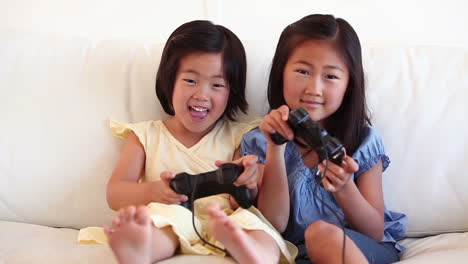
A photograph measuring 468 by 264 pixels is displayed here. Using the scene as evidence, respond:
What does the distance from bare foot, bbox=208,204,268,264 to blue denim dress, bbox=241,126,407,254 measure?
0.98ft

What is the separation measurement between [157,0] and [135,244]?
4.27 feet

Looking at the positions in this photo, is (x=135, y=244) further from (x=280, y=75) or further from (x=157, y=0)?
(x=157, y=0)

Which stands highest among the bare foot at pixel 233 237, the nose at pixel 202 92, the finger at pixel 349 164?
the nose at pixel 202 92

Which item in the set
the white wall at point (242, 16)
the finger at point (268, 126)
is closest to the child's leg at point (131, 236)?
the finger at point (268, 126)

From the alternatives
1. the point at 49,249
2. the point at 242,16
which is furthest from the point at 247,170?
the point at 242,16

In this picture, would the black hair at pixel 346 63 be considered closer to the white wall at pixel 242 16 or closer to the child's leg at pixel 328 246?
the child's leg at pixel 328 246

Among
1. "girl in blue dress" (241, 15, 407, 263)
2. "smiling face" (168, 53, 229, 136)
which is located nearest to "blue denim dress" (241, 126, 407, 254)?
"girl in blue dress" (241, 15, 407, 263)

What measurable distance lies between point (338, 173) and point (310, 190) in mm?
193

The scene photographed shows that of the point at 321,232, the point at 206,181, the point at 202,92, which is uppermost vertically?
the point at 202,92

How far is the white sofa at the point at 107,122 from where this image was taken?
1.24 m

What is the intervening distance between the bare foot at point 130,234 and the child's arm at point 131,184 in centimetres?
19

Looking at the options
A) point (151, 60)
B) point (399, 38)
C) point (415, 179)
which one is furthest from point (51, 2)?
point (415, 179)

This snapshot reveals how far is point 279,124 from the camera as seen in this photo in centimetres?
100

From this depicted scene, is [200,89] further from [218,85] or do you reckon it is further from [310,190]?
[310,190]
